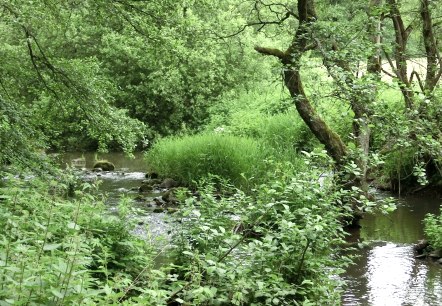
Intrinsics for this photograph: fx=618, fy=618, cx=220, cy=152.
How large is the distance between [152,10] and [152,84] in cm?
1572

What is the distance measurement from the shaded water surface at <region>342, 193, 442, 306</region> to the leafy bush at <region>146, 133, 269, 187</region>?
12.1 ft

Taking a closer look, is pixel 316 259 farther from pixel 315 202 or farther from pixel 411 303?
pixel 411 303

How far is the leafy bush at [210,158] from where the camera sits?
53.5 feet

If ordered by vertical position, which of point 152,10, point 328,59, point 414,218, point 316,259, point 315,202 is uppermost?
point 152,10

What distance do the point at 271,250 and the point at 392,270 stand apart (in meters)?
5.15

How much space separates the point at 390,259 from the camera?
10.7m

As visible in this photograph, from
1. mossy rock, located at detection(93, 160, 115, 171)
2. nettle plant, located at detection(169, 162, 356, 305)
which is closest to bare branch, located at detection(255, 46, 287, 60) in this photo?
nettle plant, located at detection(169, 162, 356, 305)

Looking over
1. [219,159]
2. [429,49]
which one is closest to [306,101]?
[429,49]

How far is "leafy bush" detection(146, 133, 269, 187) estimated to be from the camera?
16297mm

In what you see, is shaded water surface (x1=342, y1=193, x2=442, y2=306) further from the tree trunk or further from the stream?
the tree trunk

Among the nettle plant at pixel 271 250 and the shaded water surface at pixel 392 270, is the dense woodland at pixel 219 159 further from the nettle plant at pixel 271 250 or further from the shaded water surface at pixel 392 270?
the shaded water surface at pixel 392 270

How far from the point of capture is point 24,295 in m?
3.16

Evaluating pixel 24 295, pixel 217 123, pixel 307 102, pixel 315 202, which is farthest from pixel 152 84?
pixel 24 295

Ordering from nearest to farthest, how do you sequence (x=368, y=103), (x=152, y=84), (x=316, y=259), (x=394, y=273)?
1. (x=316, y=259)
2. (x=368, y=103)
3. (x=394, y=273)
4. (x=152, y=84)
